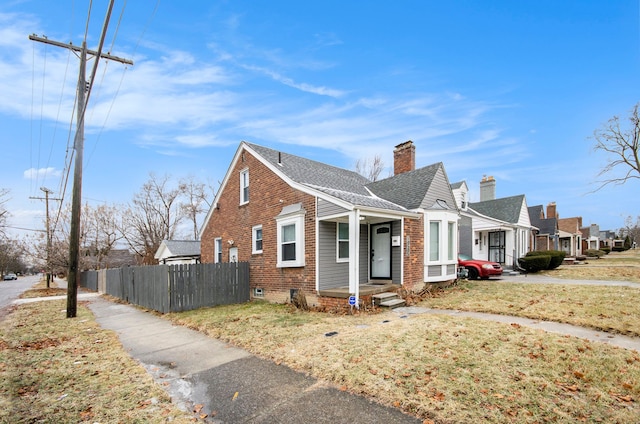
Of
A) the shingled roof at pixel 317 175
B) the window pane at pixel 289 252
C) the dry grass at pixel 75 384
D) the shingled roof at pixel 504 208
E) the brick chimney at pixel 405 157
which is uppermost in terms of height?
the brick chimney at pixel 405 157

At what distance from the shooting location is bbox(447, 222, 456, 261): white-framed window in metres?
12.8

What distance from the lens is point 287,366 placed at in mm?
5160

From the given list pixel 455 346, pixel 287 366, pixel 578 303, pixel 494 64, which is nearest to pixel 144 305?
pixel 287 366

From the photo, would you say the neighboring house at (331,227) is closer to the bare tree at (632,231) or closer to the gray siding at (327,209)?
the gray siding at (327,209)

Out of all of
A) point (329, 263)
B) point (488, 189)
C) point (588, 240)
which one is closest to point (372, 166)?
point (488, 189)

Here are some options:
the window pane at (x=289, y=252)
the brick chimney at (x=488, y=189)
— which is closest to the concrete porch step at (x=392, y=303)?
the window pane at (x=289, y=252)

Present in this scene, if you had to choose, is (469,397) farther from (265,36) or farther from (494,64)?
(494,64)

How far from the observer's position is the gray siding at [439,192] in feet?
40.0

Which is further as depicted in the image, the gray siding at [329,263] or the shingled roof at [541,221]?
the shingled roof at [541,221]

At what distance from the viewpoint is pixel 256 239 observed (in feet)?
43.6

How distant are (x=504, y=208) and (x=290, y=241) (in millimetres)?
17822

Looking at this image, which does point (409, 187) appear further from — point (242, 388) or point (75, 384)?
point (75, 384)

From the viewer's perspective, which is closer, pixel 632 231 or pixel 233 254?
pixel 233 254

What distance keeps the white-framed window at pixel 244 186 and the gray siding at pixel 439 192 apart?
764 centimetres
